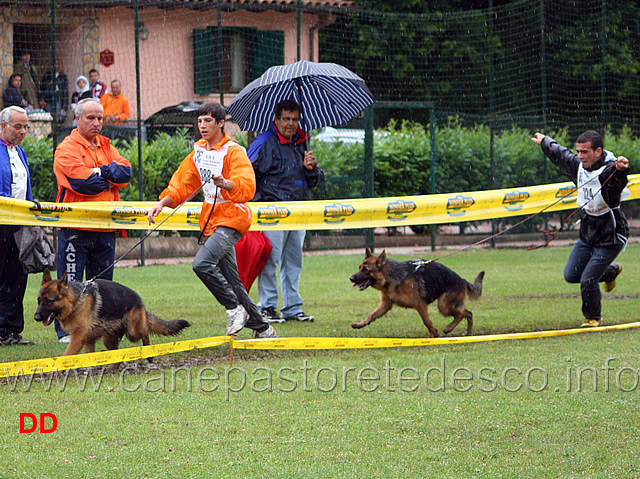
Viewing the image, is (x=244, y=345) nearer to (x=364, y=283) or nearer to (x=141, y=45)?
(x=364, y=283)

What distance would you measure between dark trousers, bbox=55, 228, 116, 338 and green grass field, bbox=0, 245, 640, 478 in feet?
2.17

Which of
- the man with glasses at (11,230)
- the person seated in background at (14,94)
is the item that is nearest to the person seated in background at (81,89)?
the person seated in background at (14,94)

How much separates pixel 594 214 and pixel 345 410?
3.99 m

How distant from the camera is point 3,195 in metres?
7.25

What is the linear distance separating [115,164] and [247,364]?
2.12 m

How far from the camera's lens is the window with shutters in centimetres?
1527

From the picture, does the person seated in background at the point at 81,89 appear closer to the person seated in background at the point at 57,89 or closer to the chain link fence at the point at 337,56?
the chain link fence at the point at 337,56

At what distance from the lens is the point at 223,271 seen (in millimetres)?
7051

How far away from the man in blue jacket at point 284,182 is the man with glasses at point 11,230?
2.19m

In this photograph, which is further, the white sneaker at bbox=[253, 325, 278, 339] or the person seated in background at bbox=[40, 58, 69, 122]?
the person seated in background at bbox=[40, 58, 69, 122]

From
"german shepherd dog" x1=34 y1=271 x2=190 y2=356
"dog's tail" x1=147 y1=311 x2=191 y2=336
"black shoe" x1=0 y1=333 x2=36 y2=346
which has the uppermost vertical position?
"german shepherd dog" x1=34 y1=271 x2=190 y2=356

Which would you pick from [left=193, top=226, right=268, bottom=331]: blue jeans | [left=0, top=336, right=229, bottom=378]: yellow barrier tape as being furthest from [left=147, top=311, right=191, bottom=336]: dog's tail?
[left=193, top=226, right=268, bottom=331]: blue jeans

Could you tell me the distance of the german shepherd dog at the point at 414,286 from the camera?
765cm

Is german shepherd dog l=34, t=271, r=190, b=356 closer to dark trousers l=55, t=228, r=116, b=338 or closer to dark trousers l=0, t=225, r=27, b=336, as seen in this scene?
dark trousers l=55, t=228, r=116, b=338
